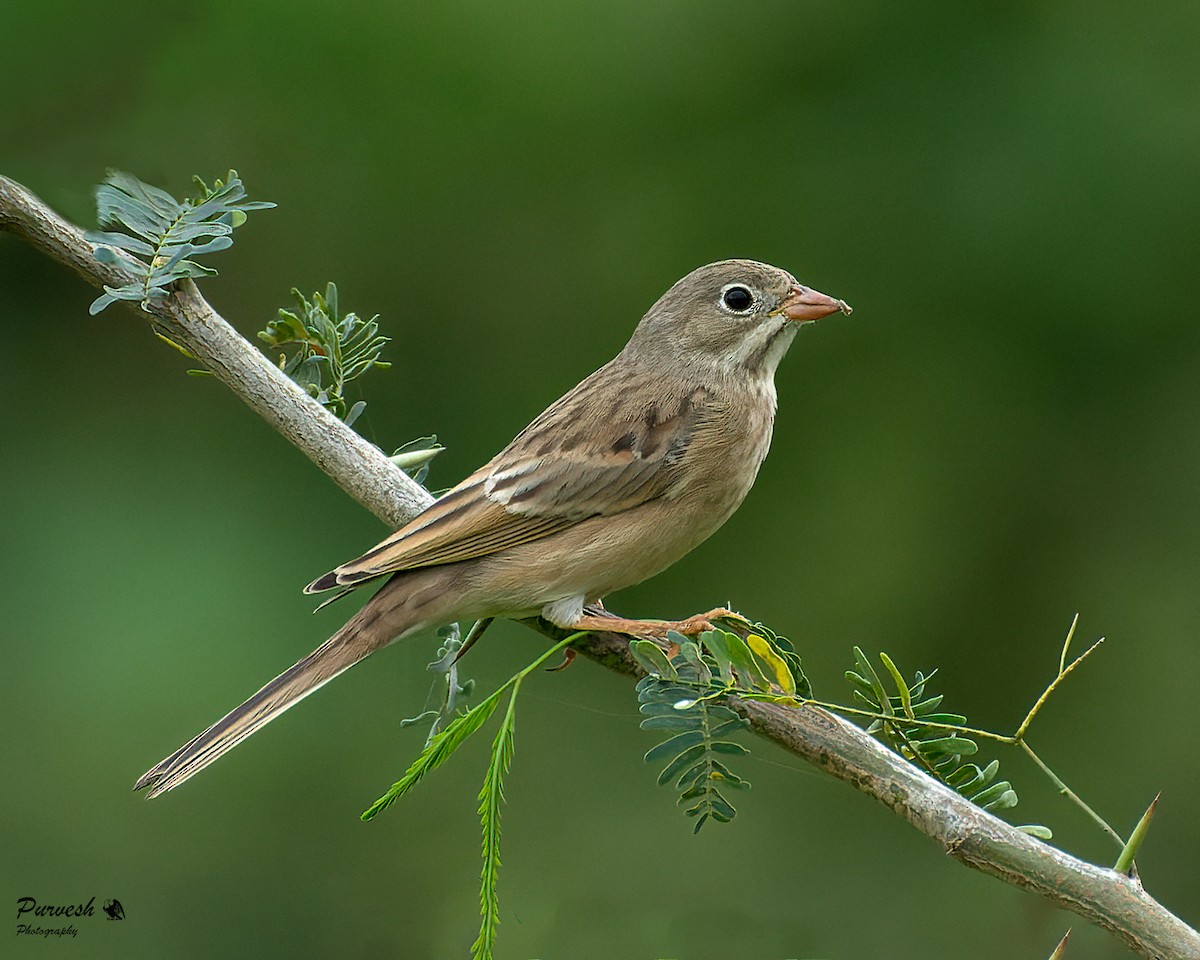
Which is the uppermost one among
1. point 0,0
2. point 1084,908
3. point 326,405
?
point 0,0

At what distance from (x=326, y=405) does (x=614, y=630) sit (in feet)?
3.69

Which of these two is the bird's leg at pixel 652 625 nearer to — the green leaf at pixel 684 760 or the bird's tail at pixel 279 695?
the bird's tail at pixel 279 695

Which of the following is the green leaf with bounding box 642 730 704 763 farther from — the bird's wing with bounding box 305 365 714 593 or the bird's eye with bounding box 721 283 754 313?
the bird's eye with bounding box 721 283 754 313

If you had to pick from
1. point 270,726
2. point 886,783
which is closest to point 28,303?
point 270,726

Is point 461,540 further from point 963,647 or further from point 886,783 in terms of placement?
point 963,647

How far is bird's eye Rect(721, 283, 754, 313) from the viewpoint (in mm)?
5457


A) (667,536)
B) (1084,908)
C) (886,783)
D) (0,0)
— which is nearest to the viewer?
(1084,908)

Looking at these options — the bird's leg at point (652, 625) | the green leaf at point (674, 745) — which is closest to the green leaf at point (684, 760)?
the green leaf at point (674, 745)

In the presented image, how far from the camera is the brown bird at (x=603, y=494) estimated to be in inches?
176

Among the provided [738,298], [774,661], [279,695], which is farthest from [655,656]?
[738,298]

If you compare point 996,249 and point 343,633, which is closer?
point 343,633

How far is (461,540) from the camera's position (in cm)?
464

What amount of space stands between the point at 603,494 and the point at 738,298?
41.5 inches

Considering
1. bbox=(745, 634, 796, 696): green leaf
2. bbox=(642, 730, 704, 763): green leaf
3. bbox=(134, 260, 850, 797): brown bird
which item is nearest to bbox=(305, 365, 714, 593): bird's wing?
bbox=(134, 260, 850, 797): brown bird
